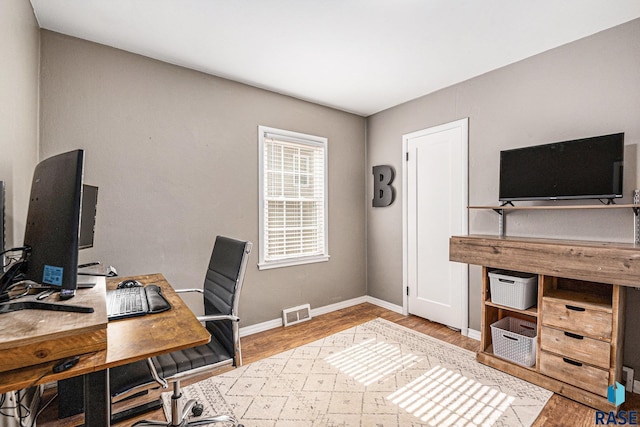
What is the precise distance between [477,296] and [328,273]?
169 centimetres

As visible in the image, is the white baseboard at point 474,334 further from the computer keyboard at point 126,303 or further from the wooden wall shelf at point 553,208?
the computer keyboard at point 126,303

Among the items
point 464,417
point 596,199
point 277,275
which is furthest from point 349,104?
point 464,417

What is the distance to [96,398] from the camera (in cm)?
102

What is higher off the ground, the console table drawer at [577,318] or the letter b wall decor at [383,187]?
the letter b wall decor at [383,187]

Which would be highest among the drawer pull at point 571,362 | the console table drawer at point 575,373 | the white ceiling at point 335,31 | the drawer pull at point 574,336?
the white ceiling at point 335,31

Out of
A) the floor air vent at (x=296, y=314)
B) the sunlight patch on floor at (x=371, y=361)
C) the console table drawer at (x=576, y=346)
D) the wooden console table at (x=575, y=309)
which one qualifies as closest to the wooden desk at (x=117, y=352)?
the sunlight patch on floor at (x=371, y=361)

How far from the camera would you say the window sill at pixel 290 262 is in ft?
10.8

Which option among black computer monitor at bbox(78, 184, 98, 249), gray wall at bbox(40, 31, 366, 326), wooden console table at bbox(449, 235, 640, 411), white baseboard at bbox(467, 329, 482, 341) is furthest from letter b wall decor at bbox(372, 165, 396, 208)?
black computer monitor at bbox(78, 184, 98, 249)

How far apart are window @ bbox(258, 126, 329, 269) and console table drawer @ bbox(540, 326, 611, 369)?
2.29m

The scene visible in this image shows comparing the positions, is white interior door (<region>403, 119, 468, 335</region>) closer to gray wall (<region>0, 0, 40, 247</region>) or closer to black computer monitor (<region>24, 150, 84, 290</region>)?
black computer monitor (<region>24, 150, 84, 290</region>)

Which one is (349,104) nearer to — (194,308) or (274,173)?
(274,173)

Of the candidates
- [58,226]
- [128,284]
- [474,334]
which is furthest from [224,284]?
[474,334]

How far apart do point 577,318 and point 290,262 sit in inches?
99.9

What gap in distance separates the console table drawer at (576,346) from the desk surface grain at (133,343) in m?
2.34
